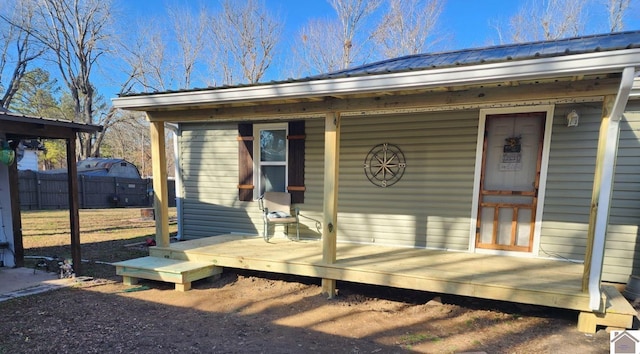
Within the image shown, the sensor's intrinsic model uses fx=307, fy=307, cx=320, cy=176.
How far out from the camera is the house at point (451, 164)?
2.50 m

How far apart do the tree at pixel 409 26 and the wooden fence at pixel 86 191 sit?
12.3m

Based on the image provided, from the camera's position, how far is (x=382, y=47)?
13023mm

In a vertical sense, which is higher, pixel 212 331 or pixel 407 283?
pixel 407 283

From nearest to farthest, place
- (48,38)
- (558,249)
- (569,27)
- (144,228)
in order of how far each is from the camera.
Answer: (558,249), (144,228), (569,27), (48,38)

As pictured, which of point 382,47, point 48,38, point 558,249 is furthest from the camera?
point 48,38

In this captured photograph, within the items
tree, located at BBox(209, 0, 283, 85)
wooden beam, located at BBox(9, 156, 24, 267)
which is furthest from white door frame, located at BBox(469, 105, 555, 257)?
tree, located at BBox(209, 0, 283, 85)

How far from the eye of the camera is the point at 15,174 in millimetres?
4355

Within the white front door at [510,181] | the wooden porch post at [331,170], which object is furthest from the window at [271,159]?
the white front door at [510,181]

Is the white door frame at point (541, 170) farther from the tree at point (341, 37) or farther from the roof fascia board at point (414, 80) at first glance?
the tree at point (341, 37)

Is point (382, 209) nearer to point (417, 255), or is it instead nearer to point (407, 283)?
point (417, 255)

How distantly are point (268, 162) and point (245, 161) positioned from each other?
399 millimetres

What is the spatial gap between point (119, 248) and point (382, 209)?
470 centimetres

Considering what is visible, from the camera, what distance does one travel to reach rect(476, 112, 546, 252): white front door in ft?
12.3

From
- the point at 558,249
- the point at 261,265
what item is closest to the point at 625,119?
the point at 558,249
